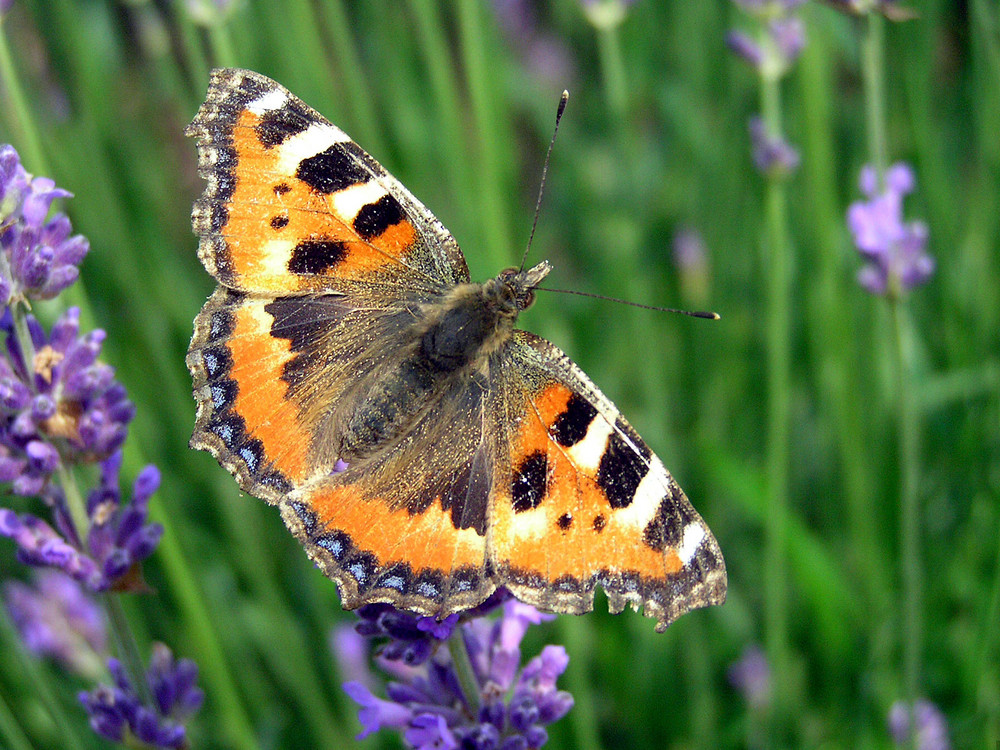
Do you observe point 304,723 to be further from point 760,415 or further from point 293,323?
point 760,415

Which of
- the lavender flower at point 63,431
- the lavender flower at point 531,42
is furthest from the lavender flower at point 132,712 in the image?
the lavender flower at point 531,42

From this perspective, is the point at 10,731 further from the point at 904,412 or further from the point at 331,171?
the point at 904,412

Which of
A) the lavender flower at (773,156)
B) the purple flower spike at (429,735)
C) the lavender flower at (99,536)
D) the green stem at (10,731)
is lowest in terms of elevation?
the green stem at (10,731)

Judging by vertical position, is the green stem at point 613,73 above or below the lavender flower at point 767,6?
below

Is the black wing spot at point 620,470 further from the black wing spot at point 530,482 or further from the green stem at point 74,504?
the green stem at point 74,504

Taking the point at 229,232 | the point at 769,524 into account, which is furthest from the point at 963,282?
the point at 229,232

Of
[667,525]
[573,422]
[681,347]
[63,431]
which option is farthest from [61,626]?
[681,347]

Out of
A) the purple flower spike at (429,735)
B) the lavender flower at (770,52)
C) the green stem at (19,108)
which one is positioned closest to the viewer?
the purple flower spike at (429,735)

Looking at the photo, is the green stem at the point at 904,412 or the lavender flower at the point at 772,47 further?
the lavender flower at the point at 772,47
